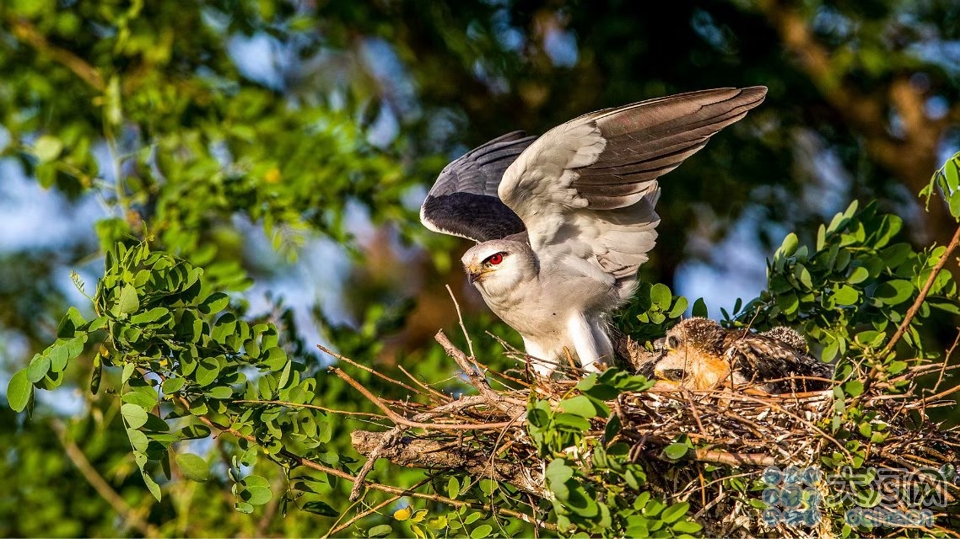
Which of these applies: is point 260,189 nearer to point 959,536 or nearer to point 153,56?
point 153,56

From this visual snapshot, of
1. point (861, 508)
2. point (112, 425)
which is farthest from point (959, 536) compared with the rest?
point (112, 425)

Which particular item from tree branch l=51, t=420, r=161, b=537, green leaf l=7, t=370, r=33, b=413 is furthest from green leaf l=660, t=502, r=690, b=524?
tree branch l=51, t=420, r=161, b=537

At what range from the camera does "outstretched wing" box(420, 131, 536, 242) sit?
617 centimetres

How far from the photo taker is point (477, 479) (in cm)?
425

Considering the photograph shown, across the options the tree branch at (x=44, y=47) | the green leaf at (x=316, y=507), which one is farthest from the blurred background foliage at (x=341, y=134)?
the green leaf at (x=316, y=507)

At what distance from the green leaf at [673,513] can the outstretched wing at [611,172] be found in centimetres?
176

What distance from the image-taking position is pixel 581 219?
18.1ft

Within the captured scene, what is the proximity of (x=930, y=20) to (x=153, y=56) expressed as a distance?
6777 mm

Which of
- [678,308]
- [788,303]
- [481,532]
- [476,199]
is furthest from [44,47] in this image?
[788,303]

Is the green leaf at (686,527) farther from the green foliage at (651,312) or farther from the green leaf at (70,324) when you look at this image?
the green leaf at (70,324)

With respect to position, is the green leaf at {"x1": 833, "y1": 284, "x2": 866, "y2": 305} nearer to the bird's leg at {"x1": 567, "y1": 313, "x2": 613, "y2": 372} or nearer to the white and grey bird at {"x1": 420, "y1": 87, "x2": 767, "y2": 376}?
the white and grey bird at {"x1": 420, "y1": 87, "x2": 767, "y2": 376}

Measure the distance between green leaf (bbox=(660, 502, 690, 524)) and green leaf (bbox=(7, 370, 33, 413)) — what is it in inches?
92.8

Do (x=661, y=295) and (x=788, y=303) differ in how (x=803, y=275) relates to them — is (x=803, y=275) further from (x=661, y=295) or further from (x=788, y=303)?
(x=661, y=295)

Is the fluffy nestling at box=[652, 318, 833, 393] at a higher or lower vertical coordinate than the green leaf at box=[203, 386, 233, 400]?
lower
